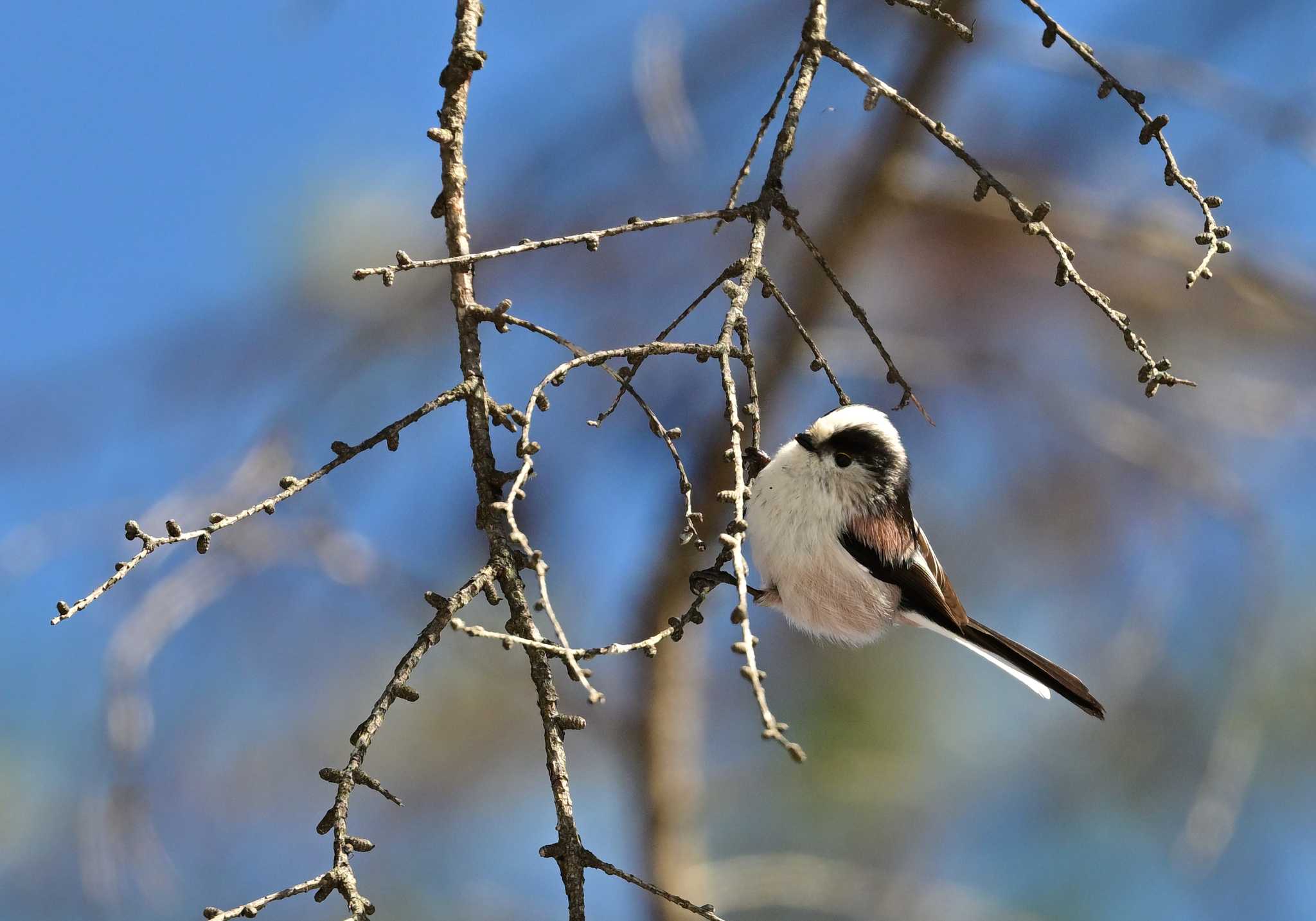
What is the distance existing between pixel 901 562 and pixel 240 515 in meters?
1.49

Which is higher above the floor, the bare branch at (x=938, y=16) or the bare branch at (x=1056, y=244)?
the bare branch at (x=938, y=16)

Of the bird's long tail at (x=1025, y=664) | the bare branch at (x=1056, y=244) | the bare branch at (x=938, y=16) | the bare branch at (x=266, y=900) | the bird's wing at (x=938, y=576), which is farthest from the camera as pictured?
the bird's wing at (x=938, y=576)

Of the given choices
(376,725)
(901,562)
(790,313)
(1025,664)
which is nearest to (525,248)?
(790,313)

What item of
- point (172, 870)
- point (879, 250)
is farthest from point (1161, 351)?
point (172, 870)

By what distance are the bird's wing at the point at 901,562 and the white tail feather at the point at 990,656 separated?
19mm

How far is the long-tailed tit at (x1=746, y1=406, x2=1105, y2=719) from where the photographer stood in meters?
2.46

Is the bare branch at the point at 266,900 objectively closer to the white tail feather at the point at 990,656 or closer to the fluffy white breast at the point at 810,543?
the fluffy white breast at the point at 810,543

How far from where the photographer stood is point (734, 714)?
6227 mm

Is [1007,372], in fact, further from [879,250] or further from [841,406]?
[841,406]

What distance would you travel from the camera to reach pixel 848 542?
2.48 meters

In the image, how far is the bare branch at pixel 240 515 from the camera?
140cm

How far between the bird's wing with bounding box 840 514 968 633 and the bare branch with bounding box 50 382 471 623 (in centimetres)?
109

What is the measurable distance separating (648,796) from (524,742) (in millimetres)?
2055

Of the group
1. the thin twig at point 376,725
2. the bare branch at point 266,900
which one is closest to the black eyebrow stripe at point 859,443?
the thin twig at point 376,725
